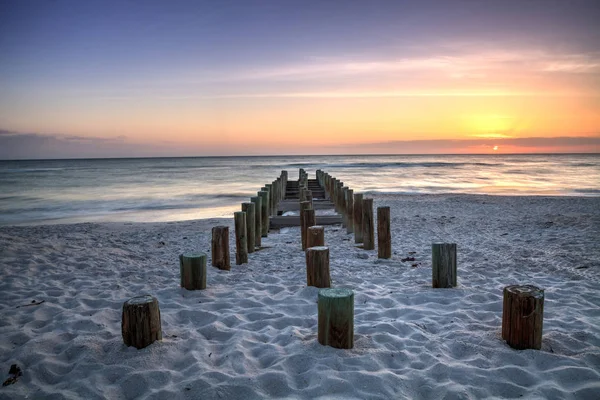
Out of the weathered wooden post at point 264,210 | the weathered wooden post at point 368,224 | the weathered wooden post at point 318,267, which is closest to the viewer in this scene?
the weathered wooden post at point 318,267

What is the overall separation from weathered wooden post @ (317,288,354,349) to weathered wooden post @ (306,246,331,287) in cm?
150

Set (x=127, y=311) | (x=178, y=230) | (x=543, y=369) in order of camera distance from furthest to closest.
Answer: (x=178, y=230) → (x=127, y=311) → (x=543, y=369)

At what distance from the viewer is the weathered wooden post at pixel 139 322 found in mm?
3402

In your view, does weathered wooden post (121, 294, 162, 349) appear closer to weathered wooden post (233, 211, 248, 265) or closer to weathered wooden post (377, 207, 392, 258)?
weathered wooden post (233, 211, 248, 265)

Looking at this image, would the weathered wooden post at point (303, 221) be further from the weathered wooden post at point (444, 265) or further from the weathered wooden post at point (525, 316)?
the weathered wooden post at point (525, 316)

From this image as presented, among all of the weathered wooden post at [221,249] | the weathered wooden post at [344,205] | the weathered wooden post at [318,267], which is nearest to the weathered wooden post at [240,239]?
the weathered wooden post at [221,249]

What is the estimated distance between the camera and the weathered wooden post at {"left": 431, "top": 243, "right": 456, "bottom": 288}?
5035mm

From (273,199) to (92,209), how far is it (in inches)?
492

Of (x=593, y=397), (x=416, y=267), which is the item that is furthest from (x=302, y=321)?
(x=416, y=267)

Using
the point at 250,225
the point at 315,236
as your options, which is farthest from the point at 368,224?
the point at 250,225

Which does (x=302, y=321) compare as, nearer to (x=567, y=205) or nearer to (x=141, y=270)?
(x=141, y=270)

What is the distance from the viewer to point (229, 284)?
18.1 ft

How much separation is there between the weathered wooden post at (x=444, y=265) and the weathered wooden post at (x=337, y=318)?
6.84 feet

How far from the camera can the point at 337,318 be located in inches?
133
